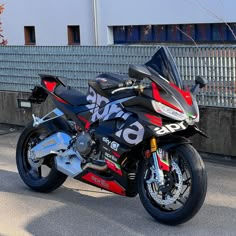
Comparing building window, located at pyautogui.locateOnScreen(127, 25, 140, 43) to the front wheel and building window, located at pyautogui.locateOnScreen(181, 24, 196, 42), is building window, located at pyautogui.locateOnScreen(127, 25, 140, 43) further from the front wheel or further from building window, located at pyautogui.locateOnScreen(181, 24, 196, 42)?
the front wheel

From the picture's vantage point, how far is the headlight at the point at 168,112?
4551 mm

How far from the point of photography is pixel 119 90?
489cm

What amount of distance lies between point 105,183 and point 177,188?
73 cm

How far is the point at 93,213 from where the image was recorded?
208 inches

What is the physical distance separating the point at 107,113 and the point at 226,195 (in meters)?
1.61

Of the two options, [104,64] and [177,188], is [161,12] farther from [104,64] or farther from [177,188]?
[177,188]

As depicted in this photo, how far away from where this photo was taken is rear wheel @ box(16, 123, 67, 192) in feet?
19.1

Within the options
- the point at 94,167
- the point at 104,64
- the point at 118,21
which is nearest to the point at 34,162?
the point at 94,167

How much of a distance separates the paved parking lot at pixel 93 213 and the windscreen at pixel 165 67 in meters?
1.24

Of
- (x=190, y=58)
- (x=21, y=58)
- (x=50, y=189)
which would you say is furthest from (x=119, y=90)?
(x=21, y=58)

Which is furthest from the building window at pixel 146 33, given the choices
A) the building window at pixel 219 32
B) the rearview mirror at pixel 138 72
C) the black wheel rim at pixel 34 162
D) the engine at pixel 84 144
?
the rearview mirror at pixel 138 72

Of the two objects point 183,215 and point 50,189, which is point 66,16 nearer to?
point 50,189

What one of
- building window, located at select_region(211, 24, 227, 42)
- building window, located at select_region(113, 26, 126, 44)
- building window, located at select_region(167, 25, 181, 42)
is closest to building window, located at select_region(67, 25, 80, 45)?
building window, located at select_region(113, 26, 126, 44)

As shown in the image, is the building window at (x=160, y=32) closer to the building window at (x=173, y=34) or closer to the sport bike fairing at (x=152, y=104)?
the building window at (x=173, y=34)
